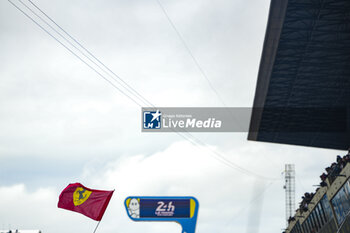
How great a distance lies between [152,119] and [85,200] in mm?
9712

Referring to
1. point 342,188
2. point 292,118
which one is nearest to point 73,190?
point 342,188

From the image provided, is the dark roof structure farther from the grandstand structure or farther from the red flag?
the red flag

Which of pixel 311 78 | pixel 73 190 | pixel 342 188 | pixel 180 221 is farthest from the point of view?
pixel 311 78

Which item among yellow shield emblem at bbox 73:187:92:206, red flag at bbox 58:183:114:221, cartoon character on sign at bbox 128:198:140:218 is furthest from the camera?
yellow shield emblem at bbox 73:187:92:206

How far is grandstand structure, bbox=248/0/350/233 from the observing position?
33.5m

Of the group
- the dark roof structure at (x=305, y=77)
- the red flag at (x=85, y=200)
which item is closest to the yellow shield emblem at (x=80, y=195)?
the red flag at (x=85, y=200)

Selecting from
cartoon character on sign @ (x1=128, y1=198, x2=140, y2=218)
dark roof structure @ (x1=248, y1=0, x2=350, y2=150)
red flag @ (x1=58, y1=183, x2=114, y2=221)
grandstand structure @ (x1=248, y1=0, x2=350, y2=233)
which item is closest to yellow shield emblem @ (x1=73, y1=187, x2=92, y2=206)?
red flag @ (x1=58, y1=183, x2=114, y2=221)

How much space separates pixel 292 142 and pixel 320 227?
3791 cm

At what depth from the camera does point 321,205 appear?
34625 mm

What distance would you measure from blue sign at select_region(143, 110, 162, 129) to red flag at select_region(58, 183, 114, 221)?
7.85 metres

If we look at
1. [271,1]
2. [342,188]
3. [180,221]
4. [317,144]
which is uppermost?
[317,144]

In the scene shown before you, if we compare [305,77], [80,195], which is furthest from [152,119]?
[305,77]

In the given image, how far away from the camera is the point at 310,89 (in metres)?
53.9

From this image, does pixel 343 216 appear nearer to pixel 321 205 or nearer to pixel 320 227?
pixel 321 205
